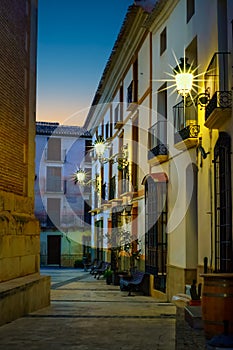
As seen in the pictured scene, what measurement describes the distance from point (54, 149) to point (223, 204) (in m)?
32.2

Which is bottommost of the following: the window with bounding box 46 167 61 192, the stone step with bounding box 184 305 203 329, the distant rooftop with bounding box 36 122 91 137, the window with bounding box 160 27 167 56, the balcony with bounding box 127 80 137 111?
the stone step with bounding box 184 305 203 329

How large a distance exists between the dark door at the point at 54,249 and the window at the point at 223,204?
30.0 meters

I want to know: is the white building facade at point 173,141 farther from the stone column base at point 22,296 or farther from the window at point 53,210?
the window at point 53,210

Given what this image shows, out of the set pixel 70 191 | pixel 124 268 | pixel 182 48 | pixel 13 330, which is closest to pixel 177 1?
pixel 182 48

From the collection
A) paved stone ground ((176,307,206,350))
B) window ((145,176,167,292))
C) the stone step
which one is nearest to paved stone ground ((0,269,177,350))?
paved stone ground ((176,307,206,350))

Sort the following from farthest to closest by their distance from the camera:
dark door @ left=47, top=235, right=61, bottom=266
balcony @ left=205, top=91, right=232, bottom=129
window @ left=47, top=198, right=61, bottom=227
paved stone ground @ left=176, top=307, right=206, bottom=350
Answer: window @ left=47, top=198, right=61, bottom=227
dark door @ left=47, top=235, right=61, bottom=266
balcony @ left=205, top=91, right=232, bottom=129
paved stone ground @ left=176, top=307, right=206, bottom=350

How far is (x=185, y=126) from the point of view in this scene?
1262 centimetres

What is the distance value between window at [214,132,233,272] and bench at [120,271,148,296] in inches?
262

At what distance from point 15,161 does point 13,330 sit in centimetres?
413

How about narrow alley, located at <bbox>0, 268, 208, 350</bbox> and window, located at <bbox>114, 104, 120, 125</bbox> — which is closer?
narrow alley, located at <bbox>0, 268, 208, 350</bbox>

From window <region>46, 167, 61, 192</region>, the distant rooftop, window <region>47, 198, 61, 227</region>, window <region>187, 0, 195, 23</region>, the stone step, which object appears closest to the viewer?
the stone step

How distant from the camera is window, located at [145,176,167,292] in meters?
15.2

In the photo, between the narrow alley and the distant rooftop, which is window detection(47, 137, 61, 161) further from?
the narrow alley

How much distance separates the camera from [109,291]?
1783 cm
